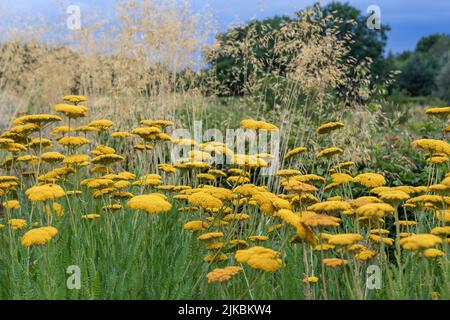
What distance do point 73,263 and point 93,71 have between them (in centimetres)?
638

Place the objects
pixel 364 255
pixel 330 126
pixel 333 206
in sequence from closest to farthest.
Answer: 1. pixel 333 206
2. pixel 364 255
3. pixel 330 126

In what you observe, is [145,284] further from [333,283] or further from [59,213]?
[59,213]

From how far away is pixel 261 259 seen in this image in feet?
8.33

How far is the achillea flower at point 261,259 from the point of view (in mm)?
2512

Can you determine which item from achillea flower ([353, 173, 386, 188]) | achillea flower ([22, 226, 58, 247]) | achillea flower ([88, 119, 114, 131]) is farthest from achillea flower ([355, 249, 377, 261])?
achillea flower ([88, 119, 114, 131])

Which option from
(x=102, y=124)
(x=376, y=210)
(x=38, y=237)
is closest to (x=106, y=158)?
(x=102, y=124)

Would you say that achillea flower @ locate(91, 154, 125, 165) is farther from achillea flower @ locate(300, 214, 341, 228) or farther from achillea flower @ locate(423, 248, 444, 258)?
achillea flower @ locate(423, 248, 444, 258)

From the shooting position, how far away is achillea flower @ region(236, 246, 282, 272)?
8.24ft

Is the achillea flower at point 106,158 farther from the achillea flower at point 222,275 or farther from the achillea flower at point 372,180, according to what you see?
the achillea flower at point 372,180

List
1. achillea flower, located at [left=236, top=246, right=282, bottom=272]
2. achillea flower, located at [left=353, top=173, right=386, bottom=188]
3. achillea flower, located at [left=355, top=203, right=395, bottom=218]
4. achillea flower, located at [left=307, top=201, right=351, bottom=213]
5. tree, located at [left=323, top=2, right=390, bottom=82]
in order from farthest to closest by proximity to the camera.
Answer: tree, located at [left=323, top=2, right=390, bottom=82] → achillea flower, located at [left=353, top=173, right=386, bottom=188] → achillea flower, located at [left=307, top=201, right=351, bottom=213] → achillea flower, located at [left=355, top=203, right=395, bottom=218] → achillea flower, located at [left=236, top=246, right=282, bottom=272]

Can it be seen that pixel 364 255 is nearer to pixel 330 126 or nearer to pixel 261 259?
pixel 261 259

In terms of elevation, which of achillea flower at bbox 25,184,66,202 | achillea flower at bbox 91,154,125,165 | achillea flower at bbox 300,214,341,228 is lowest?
achillea flower at bbox 300,214,341,228

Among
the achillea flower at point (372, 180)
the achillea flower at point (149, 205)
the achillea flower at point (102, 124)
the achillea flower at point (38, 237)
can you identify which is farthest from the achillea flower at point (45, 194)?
the achillea flower at point (372, 180)
